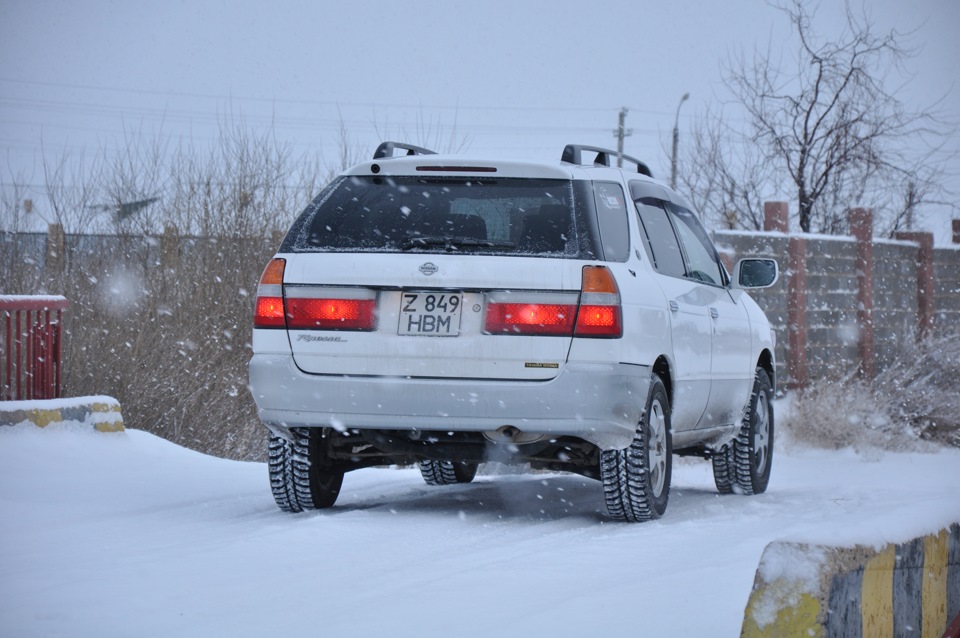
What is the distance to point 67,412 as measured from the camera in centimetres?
954

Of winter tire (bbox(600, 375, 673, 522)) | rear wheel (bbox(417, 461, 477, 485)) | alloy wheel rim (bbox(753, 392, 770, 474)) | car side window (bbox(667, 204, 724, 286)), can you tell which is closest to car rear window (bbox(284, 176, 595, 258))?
A: winter tire (bbox(600, 375, 673, 522))

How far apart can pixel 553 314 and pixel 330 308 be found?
1057 millimetres

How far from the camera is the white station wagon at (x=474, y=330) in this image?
244 inches

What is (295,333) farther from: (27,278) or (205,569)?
(27,278)

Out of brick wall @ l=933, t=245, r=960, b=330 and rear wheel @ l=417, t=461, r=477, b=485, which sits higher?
brick wall @ l=933, t=245, r=960, b=330

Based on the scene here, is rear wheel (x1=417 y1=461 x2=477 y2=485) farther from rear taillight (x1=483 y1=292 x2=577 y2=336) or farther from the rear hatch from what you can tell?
rear taillight (x1=483 y1=292 x2=577 y2=336)

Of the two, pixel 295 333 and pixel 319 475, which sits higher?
pixel 295 333

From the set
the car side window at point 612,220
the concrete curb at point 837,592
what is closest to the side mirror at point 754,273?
the car side window at point 612,220

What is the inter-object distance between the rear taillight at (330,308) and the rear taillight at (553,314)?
57 centimetres

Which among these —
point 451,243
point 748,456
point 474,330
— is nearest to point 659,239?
point 451,243


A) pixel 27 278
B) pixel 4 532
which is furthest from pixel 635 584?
pixel 27 278

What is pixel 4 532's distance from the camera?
6371 millimetres

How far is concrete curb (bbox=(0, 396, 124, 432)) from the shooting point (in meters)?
9.20

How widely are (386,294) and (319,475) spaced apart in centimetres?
126
